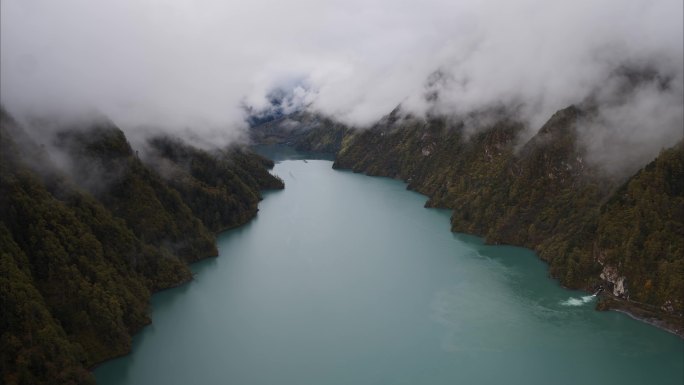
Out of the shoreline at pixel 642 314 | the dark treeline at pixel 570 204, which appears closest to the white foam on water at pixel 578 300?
the shoreline at pixel 642 314

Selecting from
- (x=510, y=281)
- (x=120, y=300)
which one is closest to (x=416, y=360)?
(x=510, y=281)

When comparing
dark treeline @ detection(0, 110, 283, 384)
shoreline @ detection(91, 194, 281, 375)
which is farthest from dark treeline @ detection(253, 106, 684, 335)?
dark treeline @ detection(0, 110, 283, 384)

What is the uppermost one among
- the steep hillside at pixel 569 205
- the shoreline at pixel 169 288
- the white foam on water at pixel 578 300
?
the steep hillside at pixel 569 205

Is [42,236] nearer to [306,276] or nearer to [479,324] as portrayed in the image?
[306,276]

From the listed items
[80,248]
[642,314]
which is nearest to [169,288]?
[80,248]

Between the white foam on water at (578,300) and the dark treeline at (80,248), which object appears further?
the white foam on water at (578,300)

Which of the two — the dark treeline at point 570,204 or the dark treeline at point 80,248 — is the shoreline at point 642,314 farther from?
the dark treeline at point 80,248

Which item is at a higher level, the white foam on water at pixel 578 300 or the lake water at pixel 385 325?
the white foam on water at pixel 578 300

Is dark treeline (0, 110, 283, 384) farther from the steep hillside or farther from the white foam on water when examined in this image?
the steep hillside
